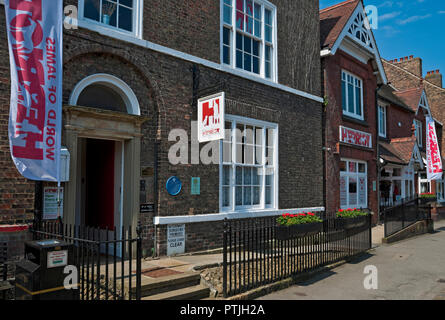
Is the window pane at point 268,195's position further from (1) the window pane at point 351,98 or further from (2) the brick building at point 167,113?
(1) the window pane at point 351,98

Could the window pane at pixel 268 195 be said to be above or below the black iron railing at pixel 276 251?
above

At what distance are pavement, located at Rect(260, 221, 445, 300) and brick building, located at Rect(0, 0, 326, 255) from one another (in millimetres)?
2586

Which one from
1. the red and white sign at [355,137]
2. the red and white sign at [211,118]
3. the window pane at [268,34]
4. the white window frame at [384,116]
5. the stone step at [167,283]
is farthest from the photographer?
the white window frame at [384,116]

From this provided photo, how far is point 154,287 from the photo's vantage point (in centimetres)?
563

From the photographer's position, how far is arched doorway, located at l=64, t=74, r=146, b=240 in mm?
6641

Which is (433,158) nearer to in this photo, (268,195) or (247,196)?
(268,195)

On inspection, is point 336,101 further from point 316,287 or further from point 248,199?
point 316,287

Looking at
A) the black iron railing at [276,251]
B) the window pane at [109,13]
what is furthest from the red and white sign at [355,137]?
the window pane at [109,13]

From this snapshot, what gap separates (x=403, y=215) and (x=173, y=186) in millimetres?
9741

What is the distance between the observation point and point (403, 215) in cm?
1358

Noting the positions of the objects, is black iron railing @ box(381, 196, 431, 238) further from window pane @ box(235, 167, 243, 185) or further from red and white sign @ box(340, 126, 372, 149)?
window pane @ box(235, 167, 243, 185)

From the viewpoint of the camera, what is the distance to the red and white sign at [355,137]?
45.1 ft

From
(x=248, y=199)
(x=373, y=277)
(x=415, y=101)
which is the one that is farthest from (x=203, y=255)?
(x=415, y=101)

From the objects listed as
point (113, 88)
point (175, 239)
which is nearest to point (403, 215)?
point (175, 239)
